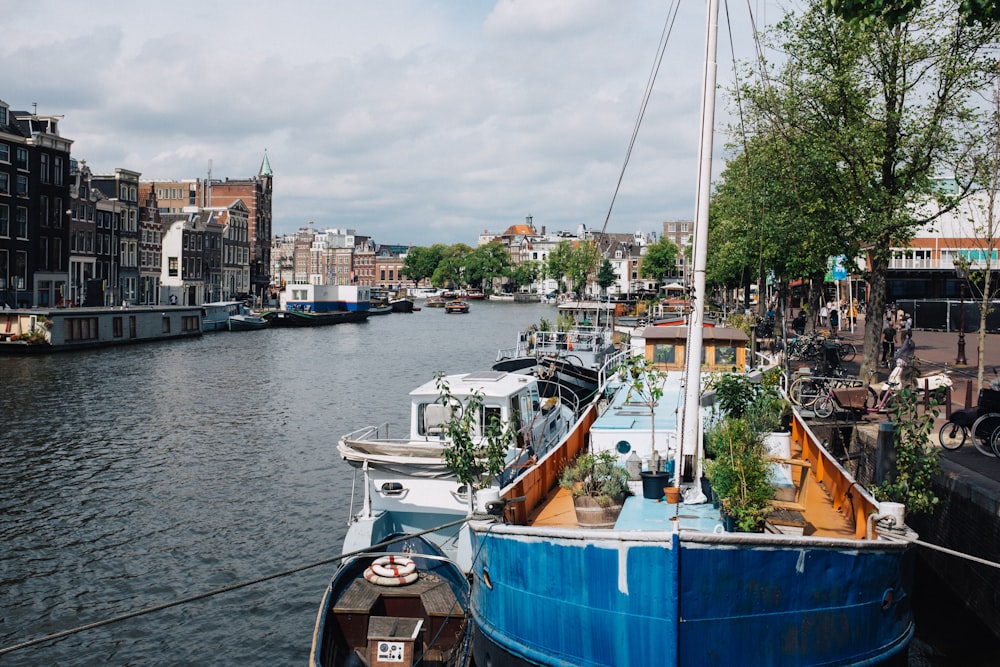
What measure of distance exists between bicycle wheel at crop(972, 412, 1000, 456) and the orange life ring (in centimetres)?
1127

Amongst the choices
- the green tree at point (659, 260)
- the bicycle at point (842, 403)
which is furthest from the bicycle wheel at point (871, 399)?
the green tree at point (659, 260)

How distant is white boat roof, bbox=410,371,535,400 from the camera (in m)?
18.8

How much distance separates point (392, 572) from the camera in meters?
13.0

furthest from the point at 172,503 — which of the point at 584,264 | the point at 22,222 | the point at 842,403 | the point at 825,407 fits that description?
the point at 584,264

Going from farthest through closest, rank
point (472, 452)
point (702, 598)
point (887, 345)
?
point (887, 345), point (472, 452), point (702, 598)

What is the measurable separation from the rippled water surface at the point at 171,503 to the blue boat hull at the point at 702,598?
6161mm

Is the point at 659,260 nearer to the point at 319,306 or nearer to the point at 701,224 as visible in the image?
the point at 319,306

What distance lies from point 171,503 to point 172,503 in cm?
2

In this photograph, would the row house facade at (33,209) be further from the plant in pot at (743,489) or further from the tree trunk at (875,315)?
the plant in pot at (743,489)

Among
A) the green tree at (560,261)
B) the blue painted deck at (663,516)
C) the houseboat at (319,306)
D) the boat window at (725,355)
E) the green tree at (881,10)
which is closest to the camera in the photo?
the green tree at (881,10)

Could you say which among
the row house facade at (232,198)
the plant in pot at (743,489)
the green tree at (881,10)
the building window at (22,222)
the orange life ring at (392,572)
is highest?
the row house facade at (232,198)

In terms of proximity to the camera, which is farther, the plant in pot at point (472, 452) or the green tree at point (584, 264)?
the green tree at point (584, 264)

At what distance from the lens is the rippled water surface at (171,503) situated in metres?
14.8


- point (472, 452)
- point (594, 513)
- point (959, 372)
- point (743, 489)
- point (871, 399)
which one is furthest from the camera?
point (959, 372)
